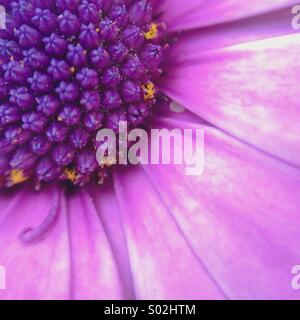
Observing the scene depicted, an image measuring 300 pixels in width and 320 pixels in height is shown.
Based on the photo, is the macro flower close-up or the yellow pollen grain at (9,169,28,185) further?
the yellow pollen grain at (9,169,28,185)

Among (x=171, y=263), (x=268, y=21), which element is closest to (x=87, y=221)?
(x=171, y=263)

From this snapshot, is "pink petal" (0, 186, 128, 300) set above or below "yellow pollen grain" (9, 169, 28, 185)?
below

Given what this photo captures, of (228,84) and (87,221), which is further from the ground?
(228,84)

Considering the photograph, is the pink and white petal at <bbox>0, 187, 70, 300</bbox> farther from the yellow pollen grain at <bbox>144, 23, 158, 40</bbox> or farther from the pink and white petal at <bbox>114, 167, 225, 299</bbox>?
the yellow pollen grain at <bbox>144, 23, 158, 40</bbox>

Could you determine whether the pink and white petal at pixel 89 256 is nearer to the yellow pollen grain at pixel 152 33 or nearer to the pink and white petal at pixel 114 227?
the pink and white petal at pixel 114 227

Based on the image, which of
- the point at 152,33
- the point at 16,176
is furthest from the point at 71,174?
the point at 152,33

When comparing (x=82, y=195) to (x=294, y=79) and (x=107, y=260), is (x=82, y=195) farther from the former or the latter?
(x=294, y=79)

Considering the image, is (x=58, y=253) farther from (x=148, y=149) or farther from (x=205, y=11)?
(x=205, y=11)

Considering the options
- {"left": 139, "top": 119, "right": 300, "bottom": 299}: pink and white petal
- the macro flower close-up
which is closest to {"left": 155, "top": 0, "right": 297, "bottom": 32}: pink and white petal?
the macro flower close-up
